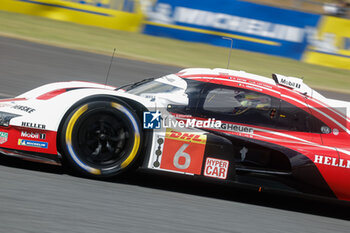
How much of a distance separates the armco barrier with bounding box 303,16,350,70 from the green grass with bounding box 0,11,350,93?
23 centimetres

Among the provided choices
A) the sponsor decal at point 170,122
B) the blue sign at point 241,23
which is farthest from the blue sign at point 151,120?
the blue sign at point 241,23

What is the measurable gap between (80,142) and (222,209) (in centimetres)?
152

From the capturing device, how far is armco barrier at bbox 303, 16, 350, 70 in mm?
13695

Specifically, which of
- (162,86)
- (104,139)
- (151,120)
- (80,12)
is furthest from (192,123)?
(80,12)

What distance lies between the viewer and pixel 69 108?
4.96 meters

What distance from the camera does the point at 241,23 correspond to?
14.2m

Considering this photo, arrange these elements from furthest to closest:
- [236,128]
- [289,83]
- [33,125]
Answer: [289,83] < [236,128] < [33,125]

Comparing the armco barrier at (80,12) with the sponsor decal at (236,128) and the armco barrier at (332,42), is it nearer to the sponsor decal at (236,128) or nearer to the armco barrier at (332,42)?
the armco barrier at (332,42)

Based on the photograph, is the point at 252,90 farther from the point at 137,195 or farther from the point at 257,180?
the point at 137,195

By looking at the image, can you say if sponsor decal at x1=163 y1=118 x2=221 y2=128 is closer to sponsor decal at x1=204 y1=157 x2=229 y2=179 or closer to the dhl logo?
the dhl logo

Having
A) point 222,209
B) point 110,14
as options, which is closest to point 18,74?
point 110,14

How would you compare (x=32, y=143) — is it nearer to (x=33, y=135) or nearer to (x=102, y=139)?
(x=33, y=135)

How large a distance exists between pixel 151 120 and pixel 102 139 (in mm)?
514

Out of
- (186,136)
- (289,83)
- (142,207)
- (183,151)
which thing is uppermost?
(289,83)
